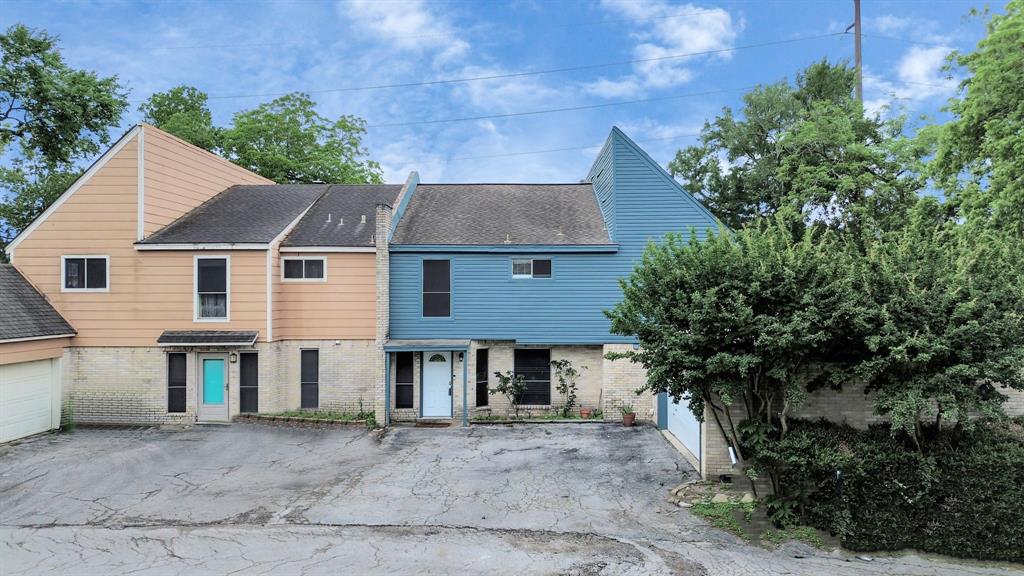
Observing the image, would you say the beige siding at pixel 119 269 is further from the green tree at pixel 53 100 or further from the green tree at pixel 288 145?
the green tree at pixel 288 145

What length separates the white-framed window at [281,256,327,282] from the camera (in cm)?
1717

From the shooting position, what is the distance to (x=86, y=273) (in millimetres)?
16516

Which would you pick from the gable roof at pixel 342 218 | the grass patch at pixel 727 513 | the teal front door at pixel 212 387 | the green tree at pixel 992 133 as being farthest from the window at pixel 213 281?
the green tree at pixel 992 133

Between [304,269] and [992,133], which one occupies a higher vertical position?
[992,133]

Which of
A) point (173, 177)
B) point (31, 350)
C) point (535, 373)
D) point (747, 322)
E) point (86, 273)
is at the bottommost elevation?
point (535, 373)

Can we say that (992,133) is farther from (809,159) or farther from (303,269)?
(303,269)

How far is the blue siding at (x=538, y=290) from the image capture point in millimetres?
16859

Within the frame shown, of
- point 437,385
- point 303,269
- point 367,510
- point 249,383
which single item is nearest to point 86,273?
point 249,383

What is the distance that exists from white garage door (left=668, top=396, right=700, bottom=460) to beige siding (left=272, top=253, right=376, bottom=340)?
9.33 metres

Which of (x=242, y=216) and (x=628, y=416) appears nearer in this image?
(x=628, y=416)

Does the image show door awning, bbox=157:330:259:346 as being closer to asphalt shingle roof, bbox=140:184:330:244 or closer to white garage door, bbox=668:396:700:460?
asphalt shingle roof, bbox=140:184:330:244

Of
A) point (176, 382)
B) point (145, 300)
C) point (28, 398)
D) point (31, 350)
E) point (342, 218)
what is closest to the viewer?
point (31, 350)

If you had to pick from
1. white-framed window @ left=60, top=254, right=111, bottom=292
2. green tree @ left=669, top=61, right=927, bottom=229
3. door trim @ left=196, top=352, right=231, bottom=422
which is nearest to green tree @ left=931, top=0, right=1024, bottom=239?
green tree @ left=669, top=61, right=927, bottom=229

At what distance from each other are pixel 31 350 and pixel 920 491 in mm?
20437
